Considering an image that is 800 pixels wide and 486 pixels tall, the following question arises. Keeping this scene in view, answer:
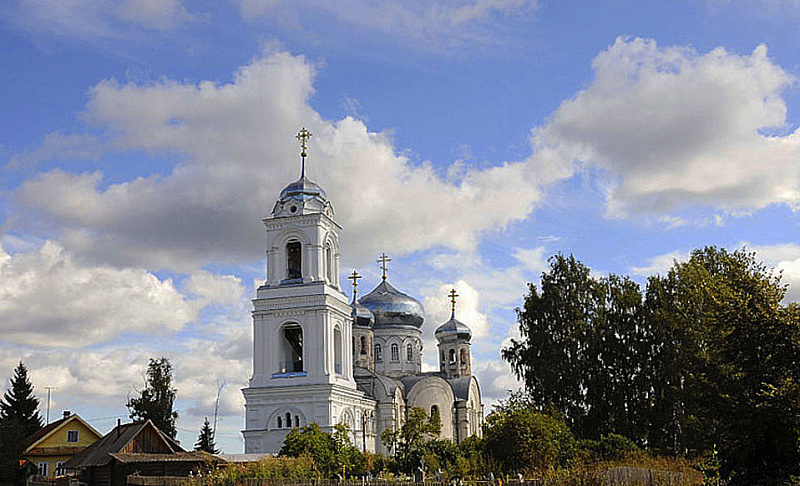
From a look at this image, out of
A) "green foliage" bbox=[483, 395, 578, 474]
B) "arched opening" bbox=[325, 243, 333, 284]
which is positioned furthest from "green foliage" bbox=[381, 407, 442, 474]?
"arched opening" bbox=[325, 243, 333, 284]

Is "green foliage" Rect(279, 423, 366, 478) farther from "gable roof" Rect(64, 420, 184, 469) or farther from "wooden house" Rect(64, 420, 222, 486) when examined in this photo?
"gable roof" Rect(64, 420, 184, 469)

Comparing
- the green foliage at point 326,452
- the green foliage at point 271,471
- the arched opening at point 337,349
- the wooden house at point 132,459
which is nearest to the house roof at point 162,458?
the wooden house at point 132,459

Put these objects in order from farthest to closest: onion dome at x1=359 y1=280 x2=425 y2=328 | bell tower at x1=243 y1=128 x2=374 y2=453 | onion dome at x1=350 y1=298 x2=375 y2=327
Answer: onion dome at x1=359 y1=280 x2=425 y2=328
onion dome at x1=350 y1=298 x2=375 y2=327
bell tower at x1=243 y1=128 x2=374 y2=453

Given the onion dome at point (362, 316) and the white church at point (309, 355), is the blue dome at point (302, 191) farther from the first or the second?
the onion dome at point (362, 316)

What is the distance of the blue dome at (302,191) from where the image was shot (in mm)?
49375

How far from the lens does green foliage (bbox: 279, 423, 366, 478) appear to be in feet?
104

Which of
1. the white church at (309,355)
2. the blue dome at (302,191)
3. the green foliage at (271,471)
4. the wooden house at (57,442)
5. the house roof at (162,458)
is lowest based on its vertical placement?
the green foliage at (271,471)

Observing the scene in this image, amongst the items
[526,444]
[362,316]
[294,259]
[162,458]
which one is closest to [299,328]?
[294,259]

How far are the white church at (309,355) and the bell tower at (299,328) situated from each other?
0.05 m

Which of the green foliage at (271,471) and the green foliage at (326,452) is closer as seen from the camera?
the green foliage at (271,471)

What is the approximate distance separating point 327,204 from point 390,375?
16677 mm

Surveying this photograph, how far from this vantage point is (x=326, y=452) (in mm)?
34094

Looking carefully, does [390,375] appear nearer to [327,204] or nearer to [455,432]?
[455,432]

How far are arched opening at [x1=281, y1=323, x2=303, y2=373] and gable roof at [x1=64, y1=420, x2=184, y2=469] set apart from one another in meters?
9.85
